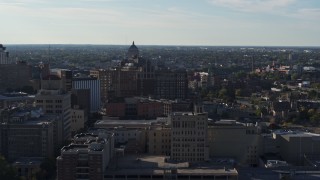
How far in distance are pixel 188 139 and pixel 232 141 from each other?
570cm

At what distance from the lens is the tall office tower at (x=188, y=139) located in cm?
4775

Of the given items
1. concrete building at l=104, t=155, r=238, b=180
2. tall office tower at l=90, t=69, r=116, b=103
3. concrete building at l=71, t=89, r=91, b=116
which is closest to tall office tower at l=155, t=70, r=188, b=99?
tall office tower at l=90, t=69, r=116, b=103

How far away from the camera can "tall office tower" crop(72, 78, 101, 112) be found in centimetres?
8662

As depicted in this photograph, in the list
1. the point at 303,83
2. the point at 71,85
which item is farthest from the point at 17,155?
the point at 303,83

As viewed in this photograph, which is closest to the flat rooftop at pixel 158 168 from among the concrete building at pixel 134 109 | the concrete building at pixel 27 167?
the concrete building at pixel 27 167

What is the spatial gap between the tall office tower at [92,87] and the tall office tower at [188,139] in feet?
128

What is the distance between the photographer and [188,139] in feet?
158

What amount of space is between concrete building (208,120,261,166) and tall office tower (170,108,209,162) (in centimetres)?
431

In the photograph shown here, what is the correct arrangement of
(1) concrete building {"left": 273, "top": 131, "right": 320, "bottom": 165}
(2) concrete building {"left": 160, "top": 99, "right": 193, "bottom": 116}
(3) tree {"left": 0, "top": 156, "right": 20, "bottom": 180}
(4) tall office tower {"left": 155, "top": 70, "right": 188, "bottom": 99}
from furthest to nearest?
(4) tall office tower {"left": 155, "top": 70, "right": 188, "bottom": 99}
(2) concrete building {"left": 160, "top": 99, "right": 193, "bottom": 116}
(1) concrete building {"left": 273, "top": 131, "right": 320, "bottom": 165}
(3) tree {"left": 0, "top": 156, "right": 20, "bottom": 180}

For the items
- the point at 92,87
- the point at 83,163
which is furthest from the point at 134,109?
the point at 83,163

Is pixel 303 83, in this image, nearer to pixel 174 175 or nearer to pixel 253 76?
pixel 253 76

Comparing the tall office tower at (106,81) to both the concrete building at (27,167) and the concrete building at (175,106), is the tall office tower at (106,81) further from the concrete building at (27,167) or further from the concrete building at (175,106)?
the concrete building at (27,167)

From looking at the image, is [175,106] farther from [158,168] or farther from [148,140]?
[158,168]

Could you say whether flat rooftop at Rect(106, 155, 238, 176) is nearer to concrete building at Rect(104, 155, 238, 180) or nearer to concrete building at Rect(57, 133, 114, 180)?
concrete building at Rect(104, 155, 238, 180)
